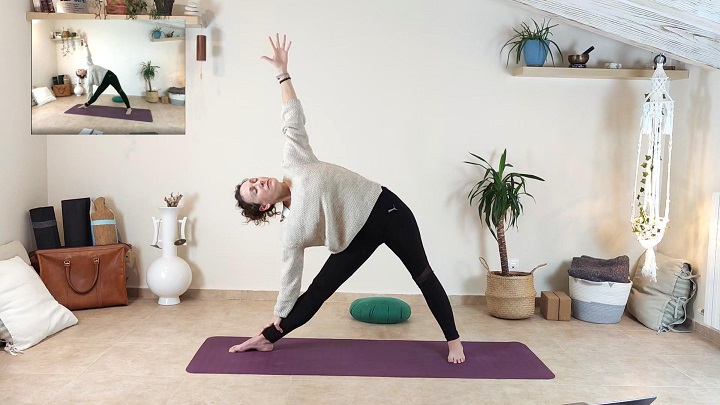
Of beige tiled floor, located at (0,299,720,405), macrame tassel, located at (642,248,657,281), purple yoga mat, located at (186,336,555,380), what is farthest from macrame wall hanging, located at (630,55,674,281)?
purple yoga mat, located at (186,336,555,380)

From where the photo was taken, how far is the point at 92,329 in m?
4.39

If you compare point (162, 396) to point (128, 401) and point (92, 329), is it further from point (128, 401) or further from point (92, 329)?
point (92, 329)

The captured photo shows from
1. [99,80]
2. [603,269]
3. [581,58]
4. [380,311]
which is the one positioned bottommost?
[380,311]

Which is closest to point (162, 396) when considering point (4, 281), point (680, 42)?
point (4, 281)

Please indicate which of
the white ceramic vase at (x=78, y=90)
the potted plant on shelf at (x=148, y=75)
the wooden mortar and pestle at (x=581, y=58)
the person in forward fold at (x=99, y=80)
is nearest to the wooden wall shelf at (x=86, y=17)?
the person in forward fold at (x=99, y=80)

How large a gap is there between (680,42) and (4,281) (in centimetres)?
412

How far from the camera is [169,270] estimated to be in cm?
495

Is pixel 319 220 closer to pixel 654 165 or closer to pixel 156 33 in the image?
pixel 156 33

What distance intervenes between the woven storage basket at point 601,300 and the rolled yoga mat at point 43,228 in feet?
11.9

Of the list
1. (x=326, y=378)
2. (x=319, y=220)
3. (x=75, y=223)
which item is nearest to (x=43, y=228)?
(x=75, y=223)

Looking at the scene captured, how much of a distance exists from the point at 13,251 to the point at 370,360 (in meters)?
2.39

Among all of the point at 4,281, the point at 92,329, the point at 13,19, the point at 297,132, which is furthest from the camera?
the point at 13,19

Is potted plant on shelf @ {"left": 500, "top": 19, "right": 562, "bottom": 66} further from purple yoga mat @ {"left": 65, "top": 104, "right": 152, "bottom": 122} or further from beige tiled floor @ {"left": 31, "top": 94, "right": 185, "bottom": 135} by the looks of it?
purple yoga mat @ {"left": 65, "top": 104, "right": 152, "bottom": 122}

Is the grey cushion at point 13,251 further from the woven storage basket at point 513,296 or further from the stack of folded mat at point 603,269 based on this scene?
the stack of folded mat at point 603,269
